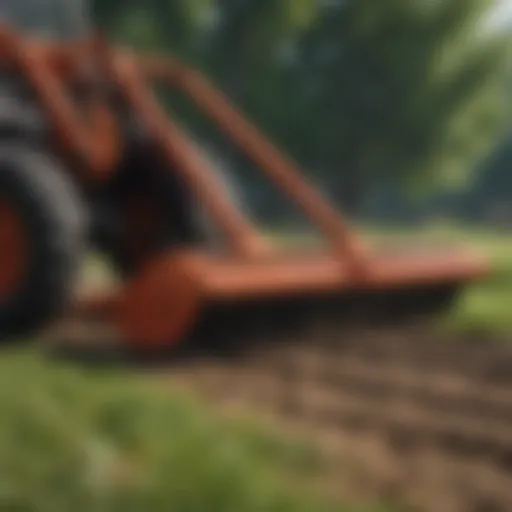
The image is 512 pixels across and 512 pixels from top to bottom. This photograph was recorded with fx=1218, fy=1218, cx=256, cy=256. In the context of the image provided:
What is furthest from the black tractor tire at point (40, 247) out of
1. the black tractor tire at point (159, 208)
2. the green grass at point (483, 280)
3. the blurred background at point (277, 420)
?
the green grass at point (483, 280)

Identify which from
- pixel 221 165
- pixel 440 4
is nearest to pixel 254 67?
pixel 440 4

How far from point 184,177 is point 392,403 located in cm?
98

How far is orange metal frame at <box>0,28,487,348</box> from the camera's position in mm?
2352

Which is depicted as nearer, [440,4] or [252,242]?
[252,242]

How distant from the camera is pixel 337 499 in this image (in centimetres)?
138

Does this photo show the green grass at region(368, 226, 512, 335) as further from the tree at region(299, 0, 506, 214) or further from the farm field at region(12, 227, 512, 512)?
the tree at region(299, 0, 506, 214)

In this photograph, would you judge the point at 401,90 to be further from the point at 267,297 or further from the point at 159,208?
Answer: the point at 267,297

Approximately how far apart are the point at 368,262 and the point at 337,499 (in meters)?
1.33

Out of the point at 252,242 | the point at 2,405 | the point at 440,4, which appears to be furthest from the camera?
the point at 440,4

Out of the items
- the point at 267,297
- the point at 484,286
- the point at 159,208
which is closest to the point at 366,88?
the point at 484,286

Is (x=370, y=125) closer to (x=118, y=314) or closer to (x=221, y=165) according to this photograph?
(x=221, y=165)

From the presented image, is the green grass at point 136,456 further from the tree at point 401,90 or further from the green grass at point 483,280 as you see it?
the tree at point 401,90

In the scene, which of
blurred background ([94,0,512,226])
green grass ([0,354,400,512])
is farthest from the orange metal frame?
blurred background ([94,0,512,226])

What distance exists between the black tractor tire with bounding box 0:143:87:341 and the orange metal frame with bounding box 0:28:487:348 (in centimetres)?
15
